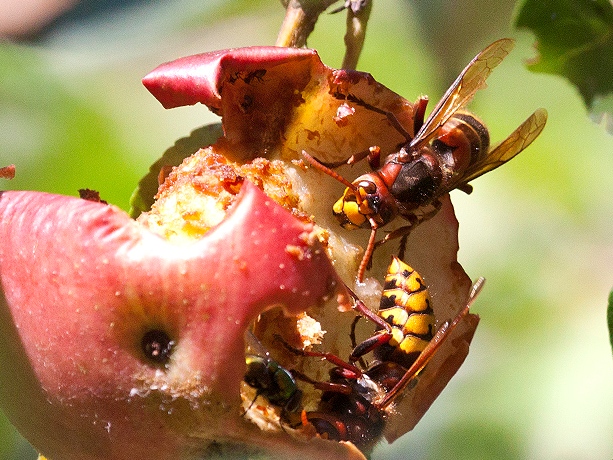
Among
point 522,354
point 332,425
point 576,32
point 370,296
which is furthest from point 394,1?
point 332,425

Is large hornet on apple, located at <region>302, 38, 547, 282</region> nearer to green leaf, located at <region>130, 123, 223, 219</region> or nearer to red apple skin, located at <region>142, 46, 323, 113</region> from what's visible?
red apple skin, located at <region>142, 46, 323, 113</region>

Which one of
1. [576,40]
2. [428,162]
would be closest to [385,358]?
[428,162]

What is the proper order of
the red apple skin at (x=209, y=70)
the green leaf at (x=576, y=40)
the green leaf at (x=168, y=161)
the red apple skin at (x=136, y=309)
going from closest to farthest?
1. the red apple skin at (x=136, y=309)
2. the red apple skin at (x=209, y=70)
3. the green leaf at (x=168, y=161)
4. the green leaf at (x=576, y=40)

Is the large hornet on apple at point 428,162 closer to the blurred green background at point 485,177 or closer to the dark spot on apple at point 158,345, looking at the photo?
the dark spot on apple at point 158,345

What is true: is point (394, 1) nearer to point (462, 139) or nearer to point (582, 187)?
point (582, 187)

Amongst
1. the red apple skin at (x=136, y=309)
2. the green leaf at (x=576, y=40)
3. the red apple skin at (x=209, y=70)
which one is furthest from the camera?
the green leaf at (x=576, y=40)

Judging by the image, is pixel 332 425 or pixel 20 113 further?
pixel 20 113

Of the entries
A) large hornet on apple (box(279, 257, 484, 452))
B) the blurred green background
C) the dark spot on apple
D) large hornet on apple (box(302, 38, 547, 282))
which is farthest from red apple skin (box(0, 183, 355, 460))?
the blurred green background

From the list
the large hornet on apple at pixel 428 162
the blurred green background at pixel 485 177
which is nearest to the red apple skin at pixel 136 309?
the large hornet on apple at pixel 428 162
